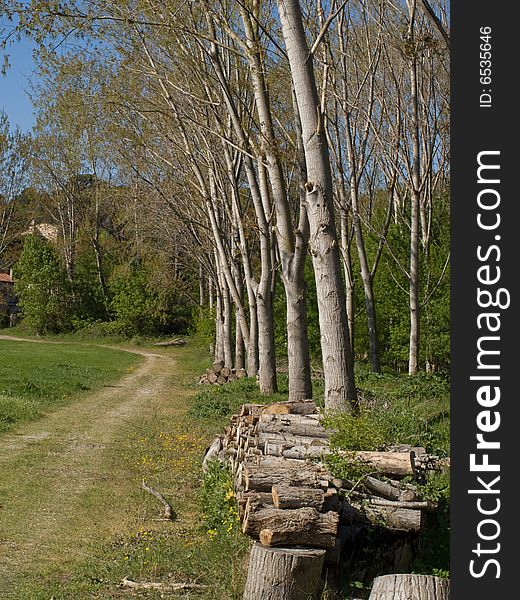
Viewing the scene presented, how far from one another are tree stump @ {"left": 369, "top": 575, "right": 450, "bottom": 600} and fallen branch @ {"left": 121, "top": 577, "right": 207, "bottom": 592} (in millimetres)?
1921

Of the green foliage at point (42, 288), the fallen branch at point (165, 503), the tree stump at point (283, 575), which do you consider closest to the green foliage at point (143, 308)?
the green foliage at point (42, 288)

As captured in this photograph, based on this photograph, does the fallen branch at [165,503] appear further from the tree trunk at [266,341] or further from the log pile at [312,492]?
the tree trunk at [266,341]

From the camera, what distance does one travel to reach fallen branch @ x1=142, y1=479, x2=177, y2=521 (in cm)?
894

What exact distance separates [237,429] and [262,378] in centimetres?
789

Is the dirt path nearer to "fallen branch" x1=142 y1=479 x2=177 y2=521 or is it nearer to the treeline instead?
"fallen branch" x1=142 y1=479 x2=177 y2=521

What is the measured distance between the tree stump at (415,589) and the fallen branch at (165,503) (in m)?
4.28

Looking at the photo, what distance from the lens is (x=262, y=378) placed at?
18328 millimetres

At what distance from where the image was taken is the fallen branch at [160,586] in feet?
21.1

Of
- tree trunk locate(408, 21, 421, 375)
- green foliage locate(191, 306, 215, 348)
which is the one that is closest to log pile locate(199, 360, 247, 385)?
tree trunk locate(408, 21, 421, 375)

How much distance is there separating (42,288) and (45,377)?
2823cm

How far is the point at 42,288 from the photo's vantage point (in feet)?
163

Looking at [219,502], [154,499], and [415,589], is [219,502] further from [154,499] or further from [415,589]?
[415,589]

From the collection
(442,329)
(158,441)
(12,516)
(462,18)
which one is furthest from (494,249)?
(442,329)

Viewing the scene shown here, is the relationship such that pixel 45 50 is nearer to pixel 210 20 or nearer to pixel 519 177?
pixel 210 20
